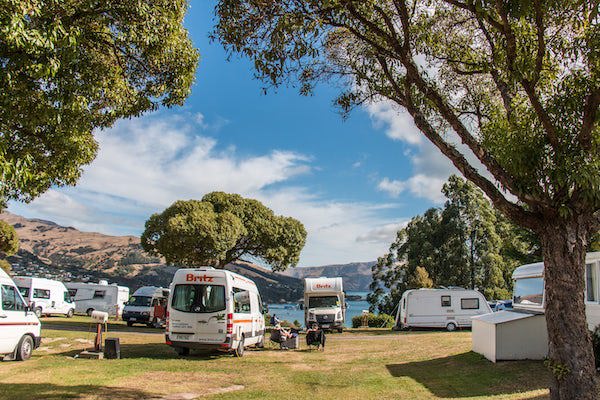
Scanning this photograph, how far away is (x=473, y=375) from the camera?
37.3 ft

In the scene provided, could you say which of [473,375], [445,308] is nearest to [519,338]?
[473,375]

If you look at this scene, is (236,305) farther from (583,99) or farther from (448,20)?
(583,99)

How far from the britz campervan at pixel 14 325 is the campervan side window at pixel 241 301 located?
5.40 metres

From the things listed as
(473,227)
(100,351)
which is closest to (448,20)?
(100,351)

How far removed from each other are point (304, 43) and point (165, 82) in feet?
11.7

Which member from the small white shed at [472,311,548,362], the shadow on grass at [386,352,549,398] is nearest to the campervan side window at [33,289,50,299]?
the shadow on grass at [386,352,549,398]

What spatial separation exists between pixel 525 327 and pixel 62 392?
1035 cm

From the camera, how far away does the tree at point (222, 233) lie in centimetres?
3359

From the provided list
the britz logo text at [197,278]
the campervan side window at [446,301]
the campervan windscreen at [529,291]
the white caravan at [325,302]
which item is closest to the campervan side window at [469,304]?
the campervan side window at [446,301]

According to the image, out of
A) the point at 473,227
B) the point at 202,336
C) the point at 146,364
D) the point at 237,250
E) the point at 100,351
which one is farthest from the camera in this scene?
the point at 473,227

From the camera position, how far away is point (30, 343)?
13.1 meters

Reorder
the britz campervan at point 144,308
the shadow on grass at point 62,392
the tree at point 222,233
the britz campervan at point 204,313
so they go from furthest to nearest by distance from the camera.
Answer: the tree at point 222,233, the britz campervan at point 144,308, the britz campervan at point 204,313, the shadow on grass at point 62,392

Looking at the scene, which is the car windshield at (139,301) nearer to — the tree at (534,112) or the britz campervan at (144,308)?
the britz campervan at (144,308)

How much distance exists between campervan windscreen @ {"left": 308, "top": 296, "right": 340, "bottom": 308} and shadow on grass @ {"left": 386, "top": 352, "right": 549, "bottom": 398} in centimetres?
1439
